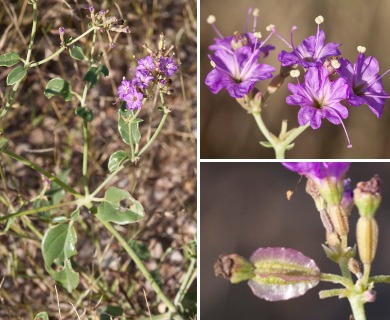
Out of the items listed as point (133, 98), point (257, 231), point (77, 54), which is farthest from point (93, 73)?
point (257, 231)

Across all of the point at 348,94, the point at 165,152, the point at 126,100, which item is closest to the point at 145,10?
the point at 165,152

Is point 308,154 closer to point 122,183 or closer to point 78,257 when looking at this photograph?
point 122,183

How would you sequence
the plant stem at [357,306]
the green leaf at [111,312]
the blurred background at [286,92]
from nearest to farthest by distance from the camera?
the plant stem at [357,306] → the green leaf at [111,312] → the blurred background at [286,92]

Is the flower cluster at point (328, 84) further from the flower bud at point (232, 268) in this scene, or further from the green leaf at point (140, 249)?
the green leaf at point (140, 249)

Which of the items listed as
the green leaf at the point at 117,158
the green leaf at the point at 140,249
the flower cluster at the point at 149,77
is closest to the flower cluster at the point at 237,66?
the flower cluster at the point at 149,77

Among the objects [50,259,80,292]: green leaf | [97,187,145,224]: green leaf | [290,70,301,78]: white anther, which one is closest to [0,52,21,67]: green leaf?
[97,187,145,224]: green leaf

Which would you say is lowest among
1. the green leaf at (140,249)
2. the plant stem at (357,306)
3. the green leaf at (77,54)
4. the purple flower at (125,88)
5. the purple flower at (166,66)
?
the plant stem at (357,306)

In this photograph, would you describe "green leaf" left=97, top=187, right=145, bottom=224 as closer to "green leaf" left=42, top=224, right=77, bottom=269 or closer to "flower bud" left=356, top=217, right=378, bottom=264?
"green leaf" left=42, top=224, right=77, bottom=269
